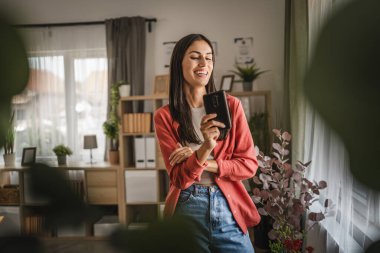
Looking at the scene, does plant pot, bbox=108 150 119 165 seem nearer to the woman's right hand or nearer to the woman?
the woman

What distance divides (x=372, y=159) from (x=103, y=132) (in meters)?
3.86

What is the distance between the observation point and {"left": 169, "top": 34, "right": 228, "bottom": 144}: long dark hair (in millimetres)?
1279

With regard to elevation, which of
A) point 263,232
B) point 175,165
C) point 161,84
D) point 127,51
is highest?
point 127,51

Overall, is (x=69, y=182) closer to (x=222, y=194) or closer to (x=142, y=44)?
(x=222, y=194)

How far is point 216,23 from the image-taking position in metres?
3.77

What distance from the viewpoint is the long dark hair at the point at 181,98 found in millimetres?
1279

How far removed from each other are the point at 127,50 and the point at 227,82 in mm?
1087

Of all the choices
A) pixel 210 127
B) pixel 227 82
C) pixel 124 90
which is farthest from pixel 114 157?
pixel 210 127

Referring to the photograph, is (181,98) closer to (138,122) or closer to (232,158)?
(232,158)

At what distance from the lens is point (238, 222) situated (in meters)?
1.28

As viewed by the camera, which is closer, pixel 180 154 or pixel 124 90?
pixel 180 154

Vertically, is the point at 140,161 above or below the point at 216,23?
below

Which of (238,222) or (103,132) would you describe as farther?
→ (103,132)

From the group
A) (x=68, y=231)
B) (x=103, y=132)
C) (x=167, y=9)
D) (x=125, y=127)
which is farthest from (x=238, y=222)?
(x=167, y=9)
